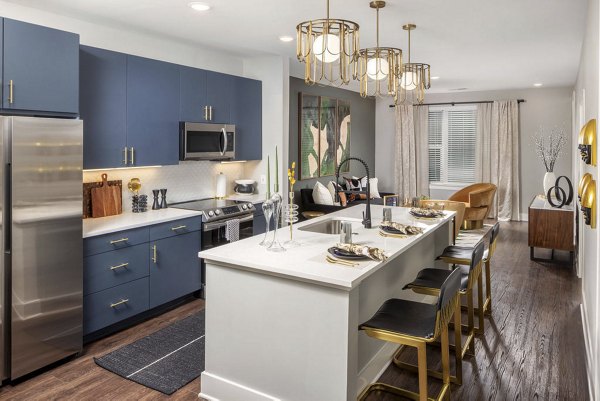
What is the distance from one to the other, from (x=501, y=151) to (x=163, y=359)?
313 inches

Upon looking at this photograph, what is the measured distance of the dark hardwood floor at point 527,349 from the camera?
9.38 feet

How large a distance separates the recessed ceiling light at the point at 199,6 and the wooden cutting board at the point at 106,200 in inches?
65.4

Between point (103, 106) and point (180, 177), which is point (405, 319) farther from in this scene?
point (180, 177)

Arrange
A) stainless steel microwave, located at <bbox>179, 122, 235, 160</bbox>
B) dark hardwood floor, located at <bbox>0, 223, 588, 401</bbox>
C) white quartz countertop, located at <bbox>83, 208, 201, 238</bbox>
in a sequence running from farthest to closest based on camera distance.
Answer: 1. stainless steel microwave, located at <bbox>179, 122, 235, 160</bbox>
2. white quartz countertop, located at <bbox>83, 208, 201, 238</bbox>
3. dark hardwood floor, located at <bbox>0, 223, 588, 401</bbox>

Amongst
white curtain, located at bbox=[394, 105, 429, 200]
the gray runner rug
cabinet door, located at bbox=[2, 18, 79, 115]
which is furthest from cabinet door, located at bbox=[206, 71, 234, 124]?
white curtain, located at bbox=[394, 105, 429, 200]

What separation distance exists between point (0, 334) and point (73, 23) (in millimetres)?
2479

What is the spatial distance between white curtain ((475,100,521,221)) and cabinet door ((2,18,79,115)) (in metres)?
7.98

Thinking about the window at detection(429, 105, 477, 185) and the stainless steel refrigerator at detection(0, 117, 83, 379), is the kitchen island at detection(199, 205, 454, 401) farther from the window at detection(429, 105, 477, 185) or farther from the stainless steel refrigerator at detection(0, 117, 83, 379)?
the window at detection(429, 105, 477, 185)

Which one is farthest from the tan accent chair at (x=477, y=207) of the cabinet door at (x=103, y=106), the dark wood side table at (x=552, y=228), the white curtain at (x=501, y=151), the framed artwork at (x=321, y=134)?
the cabinet door at (x=103, y=106)

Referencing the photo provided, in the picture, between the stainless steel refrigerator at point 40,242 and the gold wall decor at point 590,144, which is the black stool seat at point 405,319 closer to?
the gold wall decor at point 590,144

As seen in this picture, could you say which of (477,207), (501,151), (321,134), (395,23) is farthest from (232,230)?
(501,151)

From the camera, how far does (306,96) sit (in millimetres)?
7492

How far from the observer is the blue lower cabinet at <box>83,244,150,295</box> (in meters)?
3.44

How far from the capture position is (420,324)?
2.35 m
